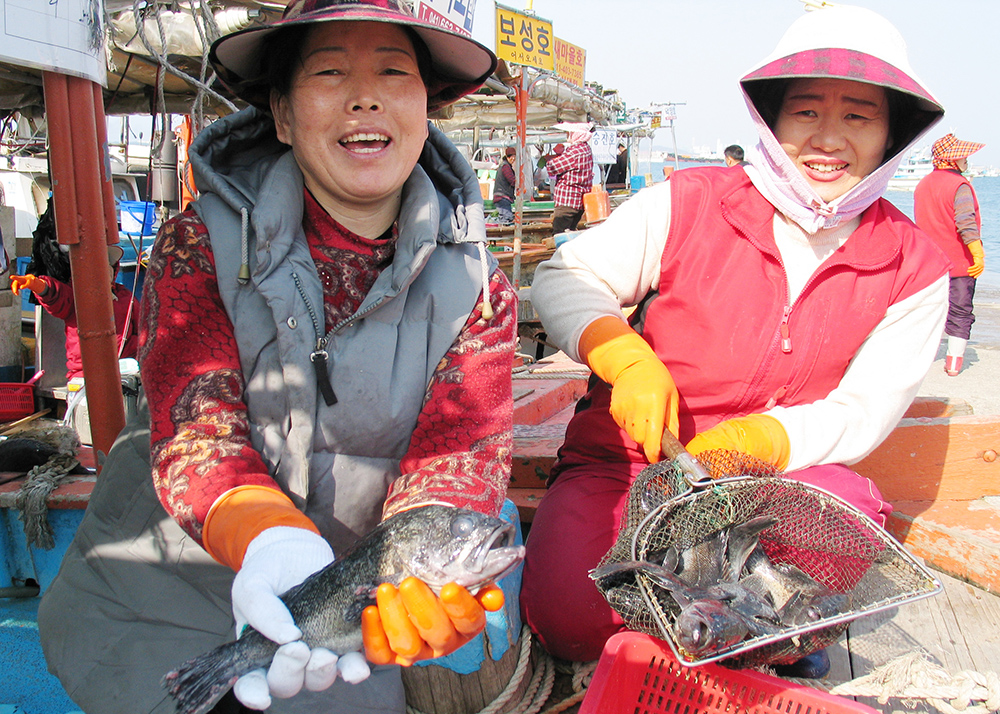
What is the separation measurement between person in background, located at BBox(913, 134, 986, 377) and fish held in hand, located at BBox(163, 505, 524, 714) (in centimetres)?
786

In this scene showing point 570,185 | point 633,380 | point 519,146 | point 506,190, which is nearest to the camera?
point 633,380

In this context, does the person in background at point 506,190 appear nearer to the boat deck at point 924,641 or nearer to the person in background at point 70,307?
the person in background at point 70,307

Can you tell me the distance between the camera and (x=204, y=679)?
5.17ft

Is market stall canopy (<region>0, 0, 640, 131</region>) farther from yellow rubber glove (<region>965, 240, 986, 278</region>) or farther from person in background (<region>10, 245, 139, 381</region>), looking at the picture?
yellow rubber glove (<region>965, 240, 986, 278</region>)

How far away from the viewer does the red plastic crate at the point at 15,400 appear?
21.3 feet

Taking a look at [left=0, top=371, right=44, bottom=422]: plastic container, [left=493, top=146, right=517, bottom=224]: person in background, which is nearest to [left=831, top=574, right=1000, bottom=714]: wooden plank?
[left=0, top=371, right=44, bottom=422]: plastic container

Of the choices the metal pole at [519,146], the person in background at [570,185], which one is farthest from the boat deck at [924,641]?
the person in background at [570,185]

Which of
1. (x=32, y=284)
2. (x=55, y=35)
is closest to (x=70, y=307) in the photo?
(x=32, y=284)

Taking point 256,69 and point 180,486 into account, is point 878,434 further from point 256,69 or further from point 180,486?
point 256,69

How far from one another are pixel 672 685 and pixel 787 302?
1.47 meters

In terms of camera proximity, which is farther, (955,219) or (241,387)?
(955,219)

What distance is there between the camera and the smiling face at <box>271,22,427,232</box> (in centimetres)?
209

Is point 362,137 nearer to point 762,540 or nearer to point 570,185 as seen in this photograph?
point 762,540

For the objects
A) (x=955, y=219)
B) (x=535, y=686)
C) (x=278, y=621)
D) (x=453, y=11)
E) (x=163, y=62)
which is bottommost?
(x=535, y=686)
